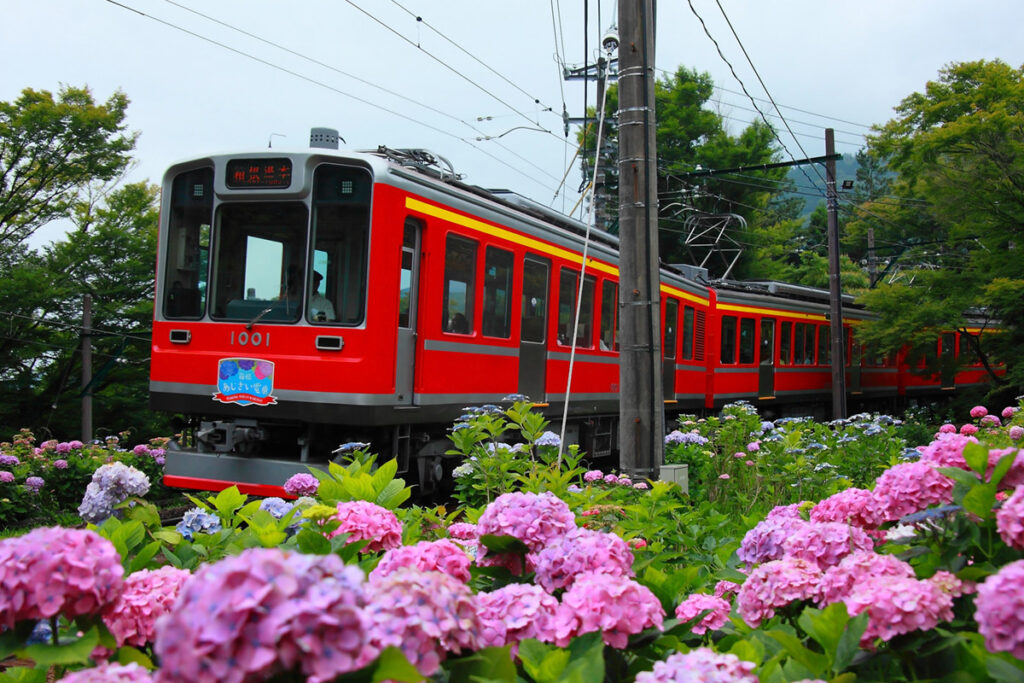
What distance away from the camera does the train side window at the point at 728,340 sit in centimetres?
1736

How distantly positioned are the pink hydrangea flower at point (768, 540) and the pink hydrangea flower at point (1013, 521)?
21.6 inches

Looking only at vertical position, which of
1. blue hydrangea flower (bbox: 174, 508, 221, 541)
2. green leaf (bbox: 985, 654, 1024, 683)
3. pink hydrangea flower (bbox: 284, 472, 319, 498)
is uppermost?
pink hydrangea flower (bbox: 284, 472, 319, 498)

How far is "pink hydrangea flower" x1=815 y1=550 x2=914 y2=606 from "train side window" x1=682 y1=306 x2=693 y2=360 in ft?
44.8

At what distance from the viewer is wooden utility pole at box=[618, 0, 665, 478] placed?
6.56 metres

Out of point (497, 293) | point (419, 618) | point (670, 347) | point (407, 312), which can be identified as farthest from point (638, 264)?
point (670, 347)

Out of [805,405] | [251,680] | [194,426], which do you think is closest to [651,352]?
[194,426]

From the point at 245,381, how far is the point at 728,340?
11.5 m

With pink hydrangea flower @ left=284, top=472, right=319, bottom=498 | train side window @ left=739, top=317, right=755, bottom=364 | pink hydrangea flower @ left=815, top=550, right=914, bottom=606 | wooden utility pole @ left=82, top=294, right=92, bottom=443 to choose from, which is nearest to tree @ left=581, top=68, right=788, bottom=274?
train side window @ left=739, top=317, right=755, bottom=364

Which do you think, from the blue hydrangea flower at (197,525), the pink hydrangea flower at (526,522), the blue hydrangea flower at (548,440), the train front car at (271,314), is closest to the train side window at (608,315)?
the train front car at (271,314)

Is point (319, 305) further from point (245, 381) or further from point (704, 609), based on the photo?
point (704, 609)

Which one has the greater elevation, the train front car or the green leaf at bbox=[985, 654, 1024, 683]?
the train front car

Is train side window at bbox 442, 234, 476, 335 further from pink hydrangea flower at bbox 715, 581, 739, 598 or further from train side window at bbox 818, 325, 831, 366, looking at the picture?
train side window at bbox 818, 325, 831, 366

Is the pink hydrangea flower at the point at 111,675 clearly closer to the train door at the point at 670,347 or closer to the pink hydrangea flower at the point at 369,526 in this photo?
the pink hydrangea flower at the point at 369,526

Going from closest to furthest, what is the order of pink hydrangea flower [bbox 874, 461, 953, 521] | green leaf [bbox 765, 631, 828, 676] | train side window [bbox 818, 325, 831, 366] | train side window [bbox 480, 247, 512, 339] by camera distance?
green leaf [bbox 765, 631, 828, 676]
pink hydrangea flower [bbox 874, 461, 953, 521]
train side window [bbox 480, 247, 512, 339]
train side window [bbox 818, 325, 831, 366]
